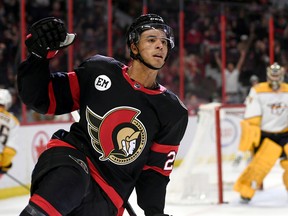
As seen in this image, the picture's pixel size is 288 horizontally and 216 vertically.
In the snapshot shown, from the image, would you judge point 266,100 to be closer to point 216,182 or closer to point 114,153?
point 216,182

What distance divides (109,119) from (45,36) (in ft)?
1.33

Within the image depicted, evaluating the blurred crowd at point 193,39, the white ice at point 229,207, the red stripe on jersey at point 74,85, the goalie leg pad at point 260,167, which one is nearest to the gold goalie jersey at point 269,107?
the goalie leg pad at point 260,167

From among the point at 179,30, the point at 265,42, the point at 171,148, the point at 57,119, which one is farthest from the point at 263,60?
the point at 171,148

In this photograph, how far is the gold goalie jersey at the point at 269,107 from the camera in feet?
19.1

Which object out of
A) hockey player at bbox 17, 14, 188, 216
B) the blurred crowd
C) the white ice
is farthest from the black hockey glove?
the blurred crowd

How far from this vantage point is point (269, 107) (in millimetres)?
5832

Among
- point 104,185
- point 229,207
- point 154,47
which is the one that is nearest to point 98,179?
point 104,185

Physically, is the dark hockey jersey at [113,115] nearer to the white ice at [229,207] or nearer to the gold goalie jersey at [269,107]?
the white ice at [229,207]

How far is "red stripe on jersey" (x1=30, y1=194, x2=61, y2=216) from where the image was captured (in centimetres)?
220

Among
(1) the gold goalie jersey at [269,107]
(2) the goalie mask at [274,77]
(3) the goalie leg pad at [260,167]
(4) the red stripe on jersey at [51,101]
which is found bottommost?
(3) the goalie leg pad at [260,167]

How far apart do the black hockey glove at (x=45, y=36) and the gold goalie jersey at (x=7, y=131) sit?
329 centimetres

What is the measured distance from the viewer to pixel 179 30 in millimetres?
8203

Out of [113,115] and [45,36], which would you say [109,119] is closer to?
[113,115]

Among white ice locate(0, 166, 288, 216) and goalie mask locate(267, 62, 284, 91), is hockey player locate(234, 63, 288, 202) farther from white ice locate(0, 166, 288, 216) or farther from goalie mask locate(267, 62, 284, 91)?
white ice locate(0, 166, 288, 216)
